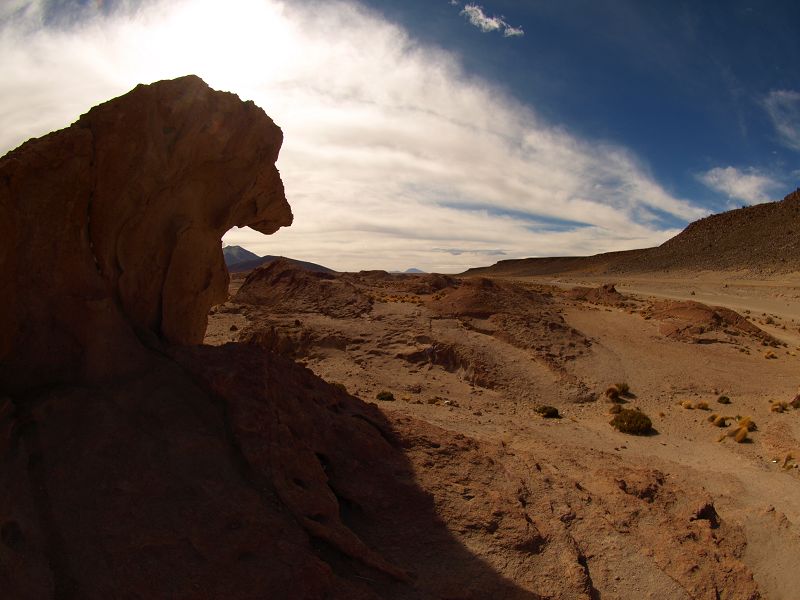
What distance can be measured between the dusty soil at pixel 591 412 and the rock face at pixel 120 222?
4.46 m

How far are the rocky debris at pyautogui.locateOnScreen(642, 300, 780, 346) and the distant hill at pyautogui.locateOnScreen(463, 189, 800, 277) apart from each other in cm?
4876

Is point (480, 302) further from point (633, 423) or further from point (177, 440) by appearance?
point (177, 440)

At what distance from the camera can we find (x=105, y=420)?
5.89 meters

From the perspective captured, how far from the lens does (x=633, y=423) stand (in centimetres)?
1492

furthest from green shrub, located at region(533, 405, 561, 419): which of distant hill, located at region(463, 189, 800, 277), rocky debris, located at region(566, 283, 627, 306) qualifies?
distant hill, located at region(463, 189, 800, 277)

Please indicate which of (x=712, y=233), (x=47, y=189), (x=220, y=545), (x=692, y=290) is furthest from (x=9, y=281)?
(x=712, y=233)

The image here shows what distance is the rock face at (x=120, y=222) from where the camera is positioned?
6.10m

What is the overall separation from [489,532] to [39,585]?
501 centimetres

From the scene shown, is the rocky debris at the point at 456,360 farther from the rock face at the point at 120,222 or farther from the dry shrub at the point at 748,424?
the rock face at the point at 120,222

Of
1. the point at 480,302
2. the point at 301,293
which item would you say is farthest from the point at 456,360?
the point at 301,293

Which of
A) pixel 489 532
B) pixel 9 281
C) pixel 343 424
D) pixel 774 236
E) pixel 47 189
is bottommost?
pixel 489 532

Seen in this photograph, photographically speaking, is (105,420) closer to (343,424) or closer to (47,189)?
(47,189)

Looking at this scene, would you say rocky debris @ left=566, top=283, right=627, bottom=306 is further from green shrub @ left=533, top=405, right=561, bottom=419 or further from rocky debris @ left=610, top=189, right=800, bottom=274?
rocky debris @ left=610, top=189, right=800, bottom=274

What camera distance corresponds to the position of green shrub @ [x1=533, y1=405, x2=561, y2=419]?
16.3 meters
